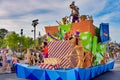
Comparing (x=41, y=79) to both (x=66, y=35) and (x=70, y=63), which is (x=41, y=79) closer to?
(x=70, y=63)

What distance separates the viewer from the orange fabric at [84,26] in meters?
11.9

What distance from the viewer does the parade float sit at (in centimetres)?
971

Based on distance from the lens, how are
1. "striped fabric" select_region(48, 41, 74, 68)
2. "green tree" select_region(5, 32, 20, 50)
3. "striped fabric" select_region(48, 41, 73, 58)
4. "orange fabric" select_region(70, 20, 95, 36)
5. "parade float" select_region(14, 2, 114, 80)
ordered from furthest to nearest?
"green tree" select_region(5, 32, 20, 50) → "orange fabric" select_region(70, 20, 95, 36) → "striped fabric" select_region(48, 41, 73, 58) → "striped fabric" select_region(48, 41, 74, 68) → "parade float" select_region(14, 2, 114, 80)

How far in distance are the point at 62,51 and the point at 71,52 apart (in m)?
0.58

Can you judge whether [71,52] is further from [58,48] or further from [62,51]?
[58,48]

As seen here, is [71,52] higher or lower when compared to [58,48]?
lower

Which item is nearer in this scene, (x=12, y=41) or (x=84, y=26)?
(x=84, y=26)

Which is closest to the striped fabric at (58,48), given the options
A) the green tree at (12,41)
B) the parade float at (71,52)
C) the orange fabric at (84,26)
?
the parade float at (71,52)

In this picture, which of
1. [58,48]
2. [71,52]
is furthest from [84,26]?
[58,48]

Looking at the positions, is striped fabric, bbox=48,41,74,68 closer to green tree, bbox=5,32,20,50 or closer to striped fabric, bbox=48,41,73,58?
striped fabric, bbox=48,41,73,58

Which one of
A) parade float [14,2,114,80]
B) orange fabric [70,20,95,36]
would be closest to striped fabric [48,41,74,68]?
parade float [14,2,114,80]

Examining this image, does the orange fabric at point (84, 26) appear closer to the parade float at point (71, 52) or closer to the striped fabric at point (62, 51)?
the parade float at point (71, 52)

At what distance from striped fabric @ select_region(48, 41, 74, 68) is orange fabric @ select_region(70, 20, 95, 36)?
125 cm

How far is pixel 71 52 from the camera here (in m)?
11.3
